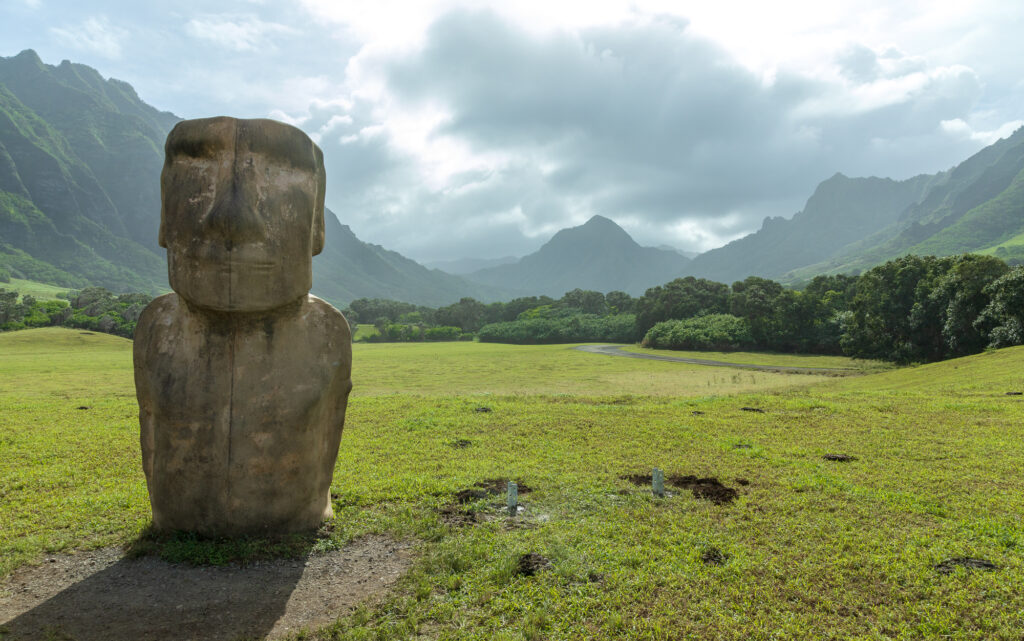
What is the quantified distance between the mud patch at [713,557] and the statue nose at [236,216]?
Answer: 20.1ft

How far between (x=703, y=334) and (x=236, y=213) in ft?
214

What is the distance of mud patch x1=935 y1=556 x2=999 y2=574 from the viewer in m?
5.81

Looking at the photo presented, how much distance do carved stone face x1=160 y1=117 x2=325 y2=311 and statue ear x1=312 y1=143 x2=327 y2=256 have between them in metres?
0.27

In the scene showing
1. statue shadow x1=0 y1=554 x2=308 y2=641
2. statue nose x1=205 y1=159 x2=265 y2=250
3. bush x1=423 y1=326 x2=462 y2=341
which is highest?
statue nose x1=205 y1=159 x2=265 y2=250

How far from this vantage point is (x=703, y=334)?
215 feet

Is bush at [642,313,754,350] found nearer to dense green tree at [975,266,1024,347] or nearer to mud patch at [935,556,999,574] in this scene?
dense green tree at [975,266,1024,347]

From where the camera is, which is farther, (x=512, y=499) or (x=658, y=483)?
(x=658, y=483)

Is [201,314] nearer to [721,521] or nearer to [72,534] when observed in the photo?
[72,534]

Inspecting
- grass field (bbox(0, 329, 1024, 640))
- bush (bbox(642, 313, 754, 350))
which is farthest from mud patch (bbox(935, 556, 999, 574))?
bush (bbox(642, 313, 754, 350))

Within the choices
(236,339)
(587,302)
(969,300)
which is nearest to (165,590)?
(236,339)

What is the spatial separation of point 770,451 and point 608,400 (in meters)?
9.13

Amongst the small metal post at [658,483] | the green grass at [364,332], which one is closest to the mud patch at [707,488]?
the small metal post at [658,483]

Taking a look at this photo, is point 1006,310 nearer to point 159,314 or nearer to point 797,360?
point 797,360

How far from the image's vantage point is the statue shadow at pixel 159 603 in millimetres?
4812
